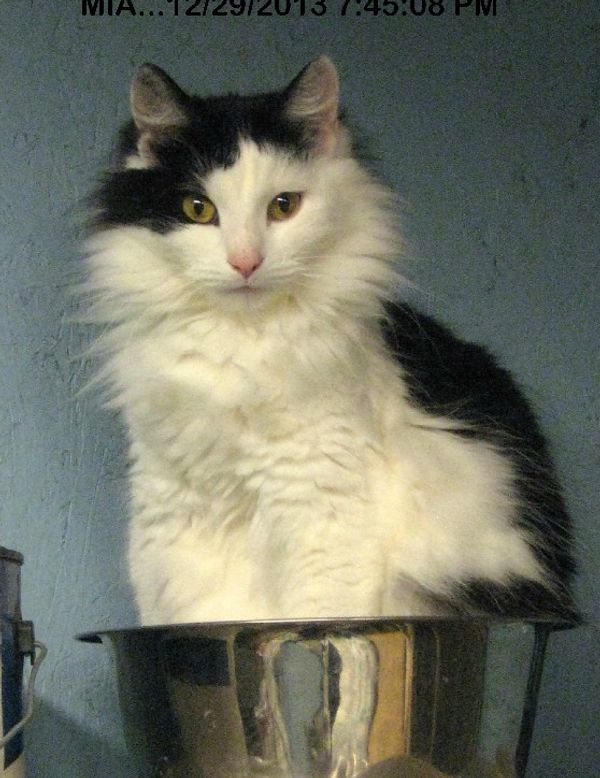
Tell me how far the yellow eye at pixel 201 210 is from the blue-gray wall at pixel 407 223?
43 centimetres

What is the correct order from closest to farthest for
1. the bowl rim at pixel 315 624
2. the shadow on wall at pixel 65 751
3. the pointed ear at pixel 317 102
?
the bowl rim at pixel 315 624 → the pointed ear at pixel 317 102 → the shadow on wall at pixel 65 751

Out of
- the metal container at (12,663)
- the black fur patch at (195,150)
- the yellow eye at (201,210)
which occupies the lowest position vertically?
the metal container at (12,663)

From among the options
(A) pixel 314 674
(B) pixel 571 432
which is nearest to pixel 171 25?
(B) pixel 571 432

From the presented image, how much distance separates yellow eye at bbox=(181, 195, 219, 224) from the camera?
3.66 feet

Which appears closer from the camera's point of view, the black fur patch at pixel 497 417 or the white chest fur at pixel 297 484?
the white chest fur at pixel 297 484

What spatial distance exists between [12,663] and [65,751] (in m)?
0.42

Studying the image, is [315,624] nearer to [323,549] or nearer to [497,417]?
[323,549]

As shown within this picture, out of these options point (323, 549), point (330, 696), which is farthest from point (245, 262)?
point (330, 696)

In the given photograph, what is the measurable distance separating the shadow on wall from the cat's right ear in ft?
2.82

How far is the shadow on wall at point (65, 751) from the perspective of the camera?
1.40 m

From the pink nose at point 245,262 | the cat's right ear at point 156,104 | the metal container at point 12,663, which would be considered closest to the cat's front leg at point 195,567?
the metal container at point 12,663

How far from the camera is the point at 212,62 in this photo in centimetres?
161

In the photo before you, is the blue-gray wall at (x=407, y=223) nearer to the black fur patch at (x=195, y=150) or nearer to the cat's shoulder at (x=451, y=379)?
the cat's shoulder at (x=451, y=379)

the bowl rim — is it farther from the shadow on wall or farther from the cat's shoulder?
the shadow on wall
